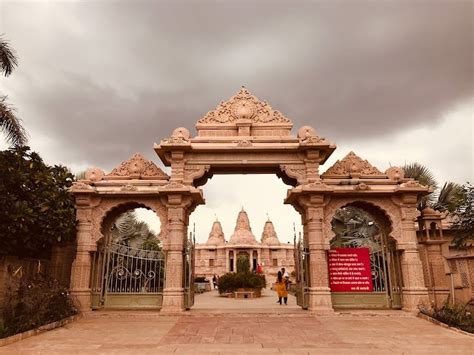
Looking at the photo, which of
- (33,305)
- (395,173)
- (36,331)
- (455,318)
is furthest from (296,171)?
(36,331)

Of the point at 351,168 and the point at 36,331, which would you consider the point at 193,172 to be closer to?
the point at 351,168

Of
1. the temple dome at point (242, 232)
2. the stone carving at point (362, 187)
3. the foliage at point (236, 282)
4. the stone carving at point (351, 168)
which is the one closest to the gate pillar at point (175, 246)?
the stone carving at point (351, 168)

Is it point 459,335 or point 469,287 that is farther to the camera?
point 469,287

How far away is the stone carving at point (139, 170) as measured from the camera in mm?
12297

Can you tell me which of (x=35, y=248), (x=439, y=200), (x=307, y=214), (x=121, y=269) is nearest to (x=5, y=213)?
(x=35, y=248)

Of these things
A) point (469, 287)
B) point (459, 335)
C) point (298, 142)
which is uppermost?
point (298, 142)

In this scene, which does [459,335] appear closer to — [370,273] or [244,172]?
[370,273]

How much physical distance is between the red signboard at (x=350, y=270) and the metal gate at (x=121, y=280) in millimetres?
5258

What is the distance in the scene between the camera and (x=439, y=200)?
16047 millimetres

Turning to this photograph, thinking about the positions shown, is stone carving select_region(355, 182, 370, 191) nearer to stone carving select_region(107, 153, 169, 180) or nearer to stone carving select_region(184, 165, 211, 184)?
stone carving select_region(184, 165, 211, 184)

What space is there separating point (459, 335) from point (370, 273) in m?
3.81

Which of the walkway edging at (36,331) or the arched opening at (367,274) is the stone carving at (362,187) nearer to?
the arched opening at (367,274)

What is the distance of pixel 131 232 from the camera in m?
20.7

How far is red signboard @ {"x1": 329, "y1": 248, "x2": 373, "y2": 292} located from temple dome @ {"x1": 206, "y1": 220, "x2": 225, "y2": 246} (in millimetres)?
36149
